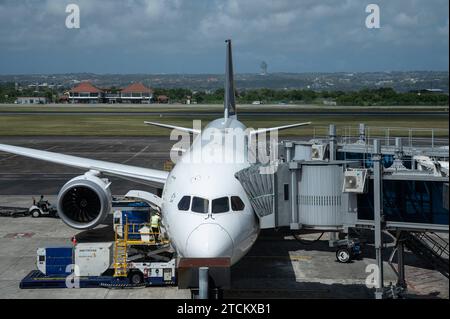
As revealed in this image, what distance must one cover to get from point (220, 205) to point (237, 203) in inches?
27.4

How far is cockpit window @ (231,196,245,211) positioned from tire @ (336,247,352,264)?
6878mm

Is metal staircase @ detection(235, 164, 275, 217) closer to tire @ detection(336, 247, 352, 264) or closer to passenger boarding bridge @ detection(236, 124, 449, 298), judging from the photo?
passenger boarding bridge @ detection(236, 124, 449, 298)

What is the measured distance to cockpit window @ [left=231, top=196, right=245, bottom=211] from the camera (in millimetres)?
17058

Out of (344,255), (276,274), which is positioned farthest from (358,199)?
(344,255)

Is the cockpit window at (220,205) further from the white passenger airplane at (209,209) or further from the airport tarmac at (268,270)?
the airport tarmac at (268,270)

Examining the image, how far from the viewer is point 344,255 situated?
22.5 m

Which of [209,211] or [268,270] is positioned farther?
[268,270]

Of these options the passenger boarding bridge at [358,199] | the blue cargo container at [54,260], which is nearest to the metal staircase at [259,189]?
the passenger boarding bridge at [358,199]

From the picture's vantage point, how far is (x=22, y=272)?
21.3m

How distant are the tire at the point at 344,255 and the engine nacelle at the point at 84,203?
32.8ft

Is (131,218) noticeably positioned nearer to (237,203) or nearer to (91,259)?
(91,259)

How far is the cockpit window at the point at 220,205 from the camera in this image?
1664 cm
